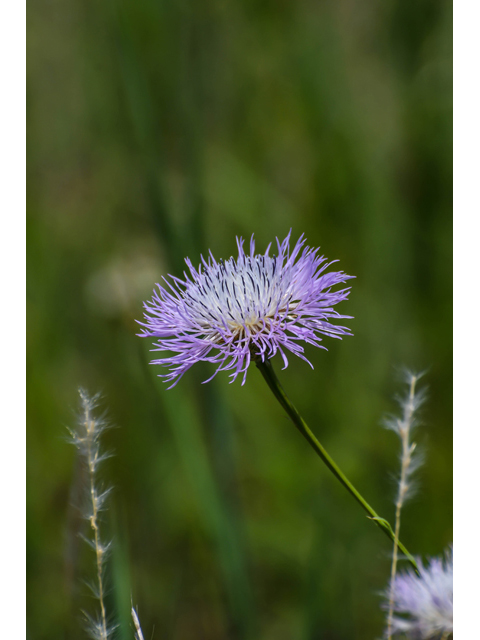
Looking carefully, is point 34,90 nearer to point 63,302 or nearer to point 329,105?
point 63,302

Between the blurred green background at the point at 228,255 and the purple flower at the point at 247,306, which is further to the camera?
the blurred green background at the point at 228,255

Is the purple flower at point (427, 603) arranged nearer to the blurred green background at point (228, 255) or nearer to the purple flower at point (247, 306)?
the purple flower at point (247, 306)

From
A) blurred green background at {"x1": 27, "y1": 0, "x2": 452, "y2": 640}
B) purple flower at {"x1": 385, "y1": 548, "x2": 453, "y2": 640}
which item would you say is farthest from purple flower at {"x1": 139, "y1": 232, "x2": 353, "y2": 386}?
blurred green background at {"x1": 27, "y1": 0, "x2": 452, "y2": 640}

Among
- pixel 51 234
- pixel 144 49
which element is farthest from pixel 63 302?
pixel 144 49

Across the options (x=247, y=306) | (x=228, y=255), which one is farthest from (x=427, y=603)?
(x=228, y=255)

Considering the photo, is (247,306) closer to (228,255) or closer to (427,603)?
(427,603)

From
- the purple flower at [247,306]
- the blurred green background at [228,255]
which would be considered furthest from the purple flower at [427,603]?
the blurred green background at [228,255]
